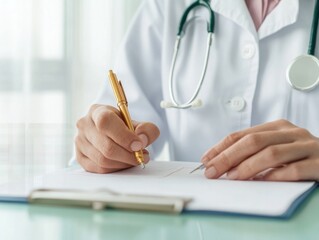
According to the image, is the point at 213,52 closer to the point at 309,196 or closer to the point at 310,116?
the point at 310,116

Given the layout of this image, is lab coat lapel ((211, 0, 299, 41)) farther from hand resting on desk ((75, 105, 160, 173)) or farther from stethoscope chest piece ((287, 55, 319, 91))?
hand resting on desk ((75, 105, 160, 173))

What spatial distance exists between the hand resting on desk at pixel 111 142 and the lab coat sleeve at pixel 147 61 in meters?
0.34

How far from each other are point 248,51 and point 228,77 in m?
0.07

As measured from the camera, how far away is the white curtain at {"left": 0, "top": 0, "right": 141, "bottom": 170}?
Result: 2.50 meters

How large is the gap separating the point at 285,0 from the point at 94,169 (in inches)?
22.2

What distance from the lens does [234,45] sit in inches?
47.5

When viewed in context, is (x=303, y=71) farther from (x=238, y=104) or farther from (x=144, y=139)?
(x=144, y=139)

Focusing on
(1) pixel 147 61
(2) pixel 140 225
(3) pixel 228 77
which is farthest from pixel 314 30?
(2) pixel 140 225

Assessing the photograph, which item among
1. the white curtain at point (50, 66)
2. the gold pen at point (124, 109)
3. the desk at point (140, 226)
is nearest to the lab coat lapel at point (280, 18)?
the gold pen at point (124, 109)

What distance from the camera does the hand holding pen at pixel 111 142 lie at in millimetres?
882

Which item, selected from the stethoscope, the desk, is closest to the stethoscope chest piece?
the stethoscope

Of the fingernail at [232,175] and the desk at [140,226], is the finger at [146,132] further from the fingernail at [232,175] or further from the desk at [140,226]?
the desk at [140,226]

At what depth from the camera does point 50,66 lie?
8.30 feet

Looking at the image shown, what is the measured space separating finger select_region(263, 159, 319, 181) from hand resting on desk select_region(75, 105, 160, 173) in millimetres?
212
